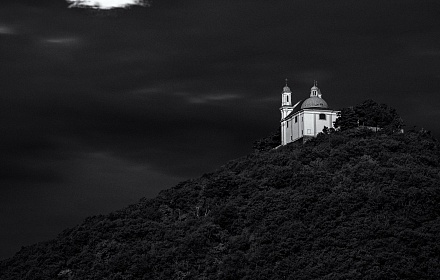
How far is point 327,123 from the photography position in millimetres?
96812

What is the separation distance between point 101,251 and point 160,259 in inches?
286

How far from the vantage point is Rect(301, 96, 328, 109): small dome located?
316 feet

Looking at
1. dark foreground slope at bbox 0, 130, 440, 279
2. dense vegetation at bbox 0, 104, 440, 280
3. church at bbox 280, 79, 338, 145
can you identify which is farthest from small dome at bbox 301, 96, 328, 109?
dark foreground slope at bbox 0, 130, 440, 279

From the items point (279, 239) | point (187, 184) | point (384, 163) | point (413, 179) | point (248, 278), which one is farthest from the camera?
point (187, 184)

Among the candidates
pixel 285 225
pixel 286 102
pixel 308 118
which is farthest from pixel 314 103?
pixel 285 225

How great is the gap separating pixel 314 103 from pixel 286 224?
85.4 ft

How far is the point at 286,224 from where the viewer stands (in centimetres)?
7312

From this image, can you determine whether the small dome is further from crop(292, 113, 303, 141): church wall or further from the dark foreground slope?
the dark foreground slope

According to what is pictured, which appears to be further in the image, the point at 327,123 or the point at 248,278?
the point at 327,123

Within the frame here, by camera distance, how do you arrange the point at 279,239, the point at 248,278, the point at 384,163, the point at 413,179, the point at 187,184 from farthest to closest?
1. the point at 187,184
2. the point at 384,163
3. the point at 413,179
4. the point at 279,239
5. the point at 248,278

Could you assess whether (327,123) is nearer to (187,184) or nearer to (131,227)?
(187,184)

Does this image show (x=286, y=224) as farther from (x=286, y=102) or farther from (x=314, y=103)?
(x=286, y=102)

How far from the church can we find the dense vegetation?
6.96ft

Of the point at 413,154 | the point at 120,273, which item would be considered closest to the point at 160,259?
the point at 120,273
